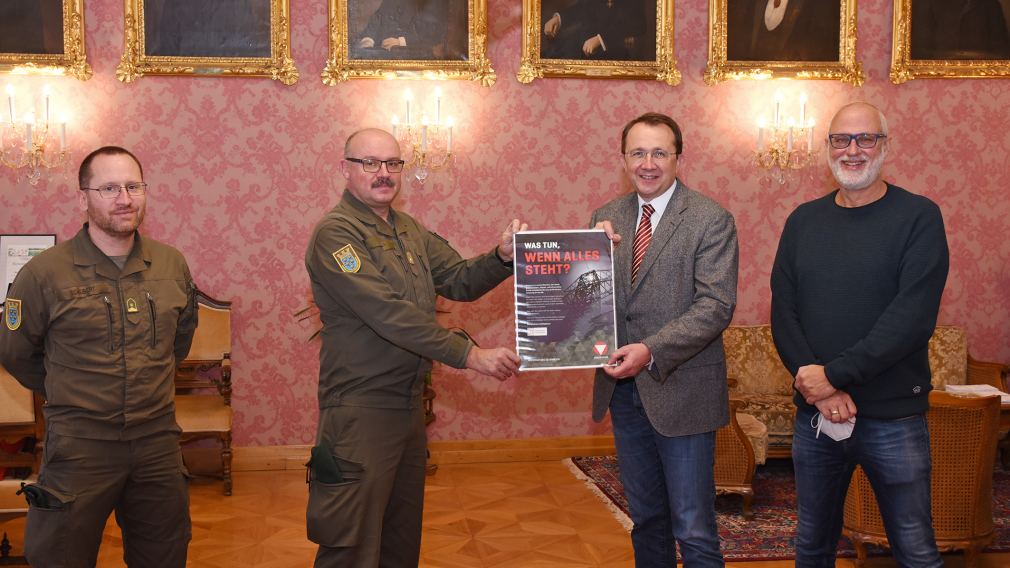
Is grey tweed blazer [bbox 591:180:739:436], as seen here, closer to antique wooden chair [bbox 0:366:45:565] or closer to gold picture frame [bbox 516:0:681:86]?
antique wooden chair [bbox 0:366:45:565]

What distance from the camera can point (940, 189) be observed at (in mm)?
6922

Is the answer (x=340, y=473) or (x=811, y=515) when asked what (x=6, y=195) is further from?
(x=811, y=515)

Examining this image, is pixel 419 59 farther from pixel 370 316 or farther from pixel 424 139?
pixel 370 316

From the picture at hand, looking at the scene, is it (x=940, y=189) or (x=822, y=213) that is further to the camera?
(x=940, y=189)

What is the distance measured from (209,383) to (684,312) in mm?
4059

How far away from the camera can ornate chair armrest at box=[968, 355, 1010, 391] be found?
6.54 metres

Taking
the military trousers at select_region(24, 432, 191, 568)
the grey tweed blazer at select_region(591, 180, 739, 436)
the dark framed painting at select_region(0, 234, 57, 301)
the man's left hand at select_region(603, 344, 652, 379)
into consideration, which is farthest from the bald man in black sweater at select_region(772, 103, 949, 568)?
the dark framed painting at select_region(0, 234, 57, 301)

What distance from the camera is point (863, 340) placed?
2816 millimetres

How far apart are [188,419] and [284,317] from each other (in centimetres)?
101

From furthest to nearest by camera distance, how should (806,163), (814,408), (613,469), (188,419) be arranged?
1. (806,163)
2. (613,469)
3. (188,419)
4. (814,408)

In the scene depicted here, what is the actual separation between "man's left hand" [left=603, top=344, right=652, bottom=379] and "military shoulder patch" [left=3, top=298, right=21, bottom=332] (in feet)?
6.57

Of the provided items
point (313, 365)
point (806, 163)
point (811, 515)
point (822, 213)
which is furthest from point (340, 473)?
point (806, 163)

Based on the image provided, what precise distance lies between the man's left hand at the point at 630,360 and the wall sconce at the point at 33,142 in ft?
15.5

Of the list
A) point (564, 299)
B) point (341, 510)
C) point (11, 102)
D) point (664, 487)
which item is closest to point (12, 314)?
point (341, 510)
